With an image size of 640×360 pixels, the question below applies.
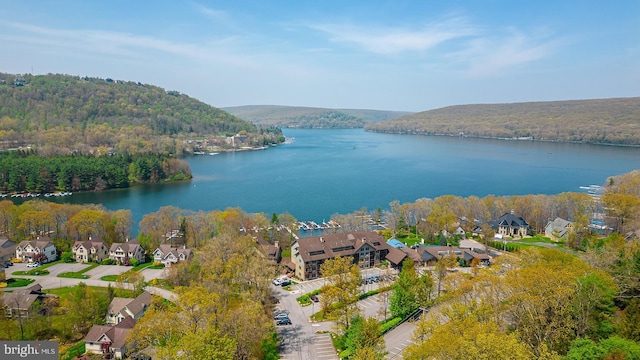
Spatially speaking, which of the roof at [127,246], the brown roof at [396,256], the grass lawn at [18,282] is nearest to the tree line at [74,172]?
the roof at [127,246]

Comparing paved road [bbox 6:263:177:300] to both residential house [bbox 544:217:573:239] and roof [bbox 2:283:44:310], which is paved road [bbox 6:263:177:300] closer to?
roof [bbox 2:283:44:310]

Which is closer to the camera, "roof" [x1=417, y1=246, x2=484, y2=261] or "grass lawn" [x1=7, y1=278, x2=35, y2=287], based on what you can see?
"grass lawn" [x1=7, y1=278, x2=35, y2=287]

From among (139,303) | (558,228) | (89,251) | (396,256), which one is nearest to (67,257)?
(89,251)

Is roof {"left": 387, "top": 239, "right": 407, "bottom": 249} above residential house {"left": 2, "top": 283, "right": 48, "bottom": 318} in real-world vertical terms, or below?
above

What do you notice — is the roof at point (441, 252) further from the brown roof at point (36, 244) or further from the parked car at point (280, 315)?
the brown roof at point (36, 244)

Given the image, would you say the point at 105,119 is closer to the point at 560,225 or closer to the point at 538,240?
the point at 538,240

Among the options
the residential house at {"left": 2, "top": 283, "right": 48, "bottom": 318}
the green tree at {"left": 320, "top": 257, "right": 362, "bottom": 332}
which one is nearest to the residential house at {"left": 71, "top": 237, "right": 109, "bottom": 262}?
the residential house at {"left": 2, "top": 283, "right": 48, "bottom": 318}
